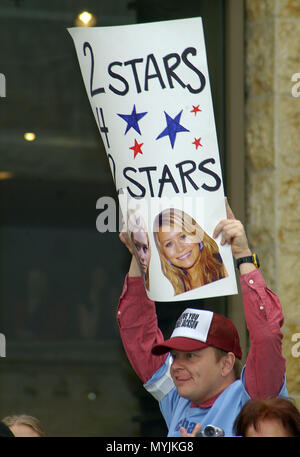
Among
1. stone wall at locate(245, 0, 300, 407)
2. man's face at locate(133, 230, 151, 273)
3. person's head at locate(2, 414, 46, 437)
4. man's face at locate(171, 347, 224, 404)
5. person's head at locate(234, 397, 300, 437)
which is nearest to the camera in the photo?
person's head at locate(234, 397, 300, 437)

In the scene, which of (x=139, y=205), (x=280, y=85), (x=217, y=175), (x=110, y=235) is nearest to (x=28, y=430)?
(x=139, y=205)

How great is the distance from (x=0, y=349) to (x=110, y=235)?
0.90 metres

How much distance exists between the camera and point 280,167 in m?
5.19

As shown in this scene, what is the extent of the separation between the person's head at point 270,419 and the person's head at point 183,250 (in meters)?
0.70

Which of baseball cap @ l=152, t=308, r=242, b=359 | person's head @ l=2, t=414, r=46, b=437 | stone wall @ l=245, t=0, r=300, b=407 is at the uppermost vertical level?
stone wall @ l=245, t=0, r=300, b=407

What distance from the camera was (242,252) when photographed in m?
3.57

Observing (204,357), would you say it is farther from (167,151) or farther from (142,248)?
(167,151)

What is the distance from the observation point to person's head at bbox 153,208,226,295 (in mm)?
3584

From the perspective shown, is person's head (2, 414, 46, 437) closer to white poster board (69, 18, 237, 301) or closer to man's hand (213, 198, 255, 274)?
white poster board (69, 18, 237, 301)

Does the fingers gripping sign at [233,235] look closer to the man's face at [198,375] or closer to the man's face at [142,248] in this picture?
the man's face at [142,248]

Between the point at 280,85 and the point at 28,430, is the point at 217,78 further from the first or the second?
the point at 28,430

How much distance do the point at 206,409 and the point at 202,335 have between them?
11.1 inches

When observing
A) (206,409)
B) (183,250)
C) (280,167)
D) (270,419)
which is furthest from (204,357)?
(280,167)

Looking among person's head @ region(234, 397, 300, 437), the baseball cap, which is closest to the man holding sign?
the baseball cap
